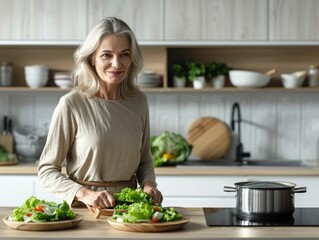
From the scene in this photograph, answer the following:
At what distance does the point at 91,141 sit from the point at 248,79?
2.08m

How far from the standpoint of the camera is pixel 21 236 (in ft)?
7.37

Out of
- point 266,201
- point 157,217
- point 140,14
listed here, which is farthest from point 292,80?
point 157,217

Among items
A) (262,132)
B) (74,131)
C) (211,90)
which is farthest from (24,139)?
(74,131)

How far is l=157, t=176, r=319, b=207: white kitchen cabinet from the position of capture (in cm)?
436

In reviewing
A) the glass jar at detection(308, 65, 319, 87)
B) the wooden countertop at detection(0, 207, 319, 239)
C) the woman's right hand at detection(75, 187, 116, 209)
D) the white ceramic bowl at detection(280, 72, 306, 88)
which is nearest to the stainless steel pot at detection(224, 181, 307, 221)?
the wooden countertop at detection(0, 207, 319, 239)

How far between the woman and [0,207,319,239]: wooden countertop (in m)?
0.39

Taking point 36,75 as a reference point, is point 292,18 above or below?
above

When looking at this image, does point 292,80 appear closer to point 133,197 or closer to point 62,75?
point 62,75

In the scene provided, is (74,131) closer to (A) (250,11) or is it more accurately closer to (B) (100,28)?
(B) (100,28)

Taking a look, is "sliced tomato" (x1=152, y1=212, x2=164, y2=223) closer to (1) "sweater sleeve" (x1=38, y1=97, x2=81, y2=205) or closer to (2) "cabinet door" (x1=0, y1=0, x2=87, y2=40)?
(1) "sweater sleeve" (x1=38, y1=97, x2=81, y2=205)

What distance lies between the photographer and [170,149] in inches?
182

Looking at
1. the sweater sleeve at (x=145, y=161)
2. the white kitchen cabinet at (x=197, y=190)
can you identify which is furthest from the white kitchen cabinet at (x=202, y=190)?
the sweater sleeve at (x=145, y=161)

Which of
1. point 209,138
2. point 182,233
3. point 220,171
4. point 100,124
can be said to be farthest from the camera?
point 209,138

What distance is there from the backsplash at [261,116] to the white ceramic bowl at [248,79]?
253 mm
